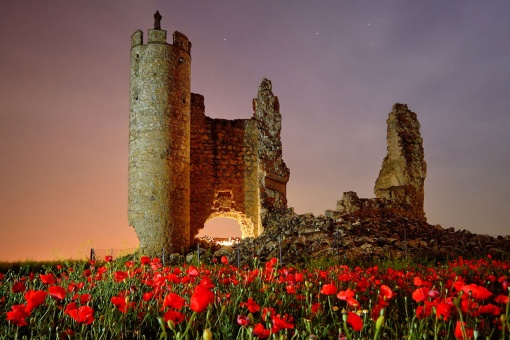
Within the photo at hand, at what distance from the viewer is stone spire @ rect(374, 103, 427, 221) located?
55.1ft

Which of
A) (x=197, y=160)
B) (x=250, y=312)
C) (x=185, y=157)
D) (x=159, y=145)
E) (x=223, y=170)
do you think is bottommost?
(x=250, y=312)

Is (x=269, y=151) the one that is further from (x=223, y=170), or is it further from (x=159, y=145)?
(x=159, y=145)

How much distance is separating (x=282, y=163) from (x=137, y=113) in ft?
18.7

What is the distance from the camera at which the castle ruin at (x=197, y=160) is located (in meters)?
14.1

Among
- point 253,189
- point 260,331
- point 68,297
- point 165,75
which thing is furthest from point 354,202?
point 260,331

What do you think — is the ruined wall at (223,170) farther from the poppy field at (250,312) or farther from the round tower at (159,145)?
the poppy field at (250,312)

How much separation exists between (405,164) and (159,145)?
30.9 ft

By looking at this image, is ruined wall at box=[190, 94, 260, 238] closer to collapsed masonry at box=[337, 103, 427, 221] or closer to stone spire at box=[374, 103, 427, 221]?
collapsed masonry at box=[337, 103, 427, 221]

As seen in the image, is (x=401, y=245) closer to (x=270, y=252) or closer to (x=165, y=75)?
(x=270, y=252)

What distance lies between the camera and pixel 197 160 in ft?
54.2

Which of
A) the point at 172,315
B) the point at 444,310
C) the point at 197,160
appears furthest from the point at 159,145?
the point at 444,310

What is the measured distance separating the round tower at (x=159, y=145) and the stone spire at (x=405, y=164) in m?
7.79

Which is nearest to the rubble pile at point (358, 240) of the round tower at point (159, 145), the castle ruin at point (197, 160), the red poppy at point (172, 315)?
the castle ruin at point (197, 160)

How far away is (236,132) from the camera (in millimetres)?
17109
